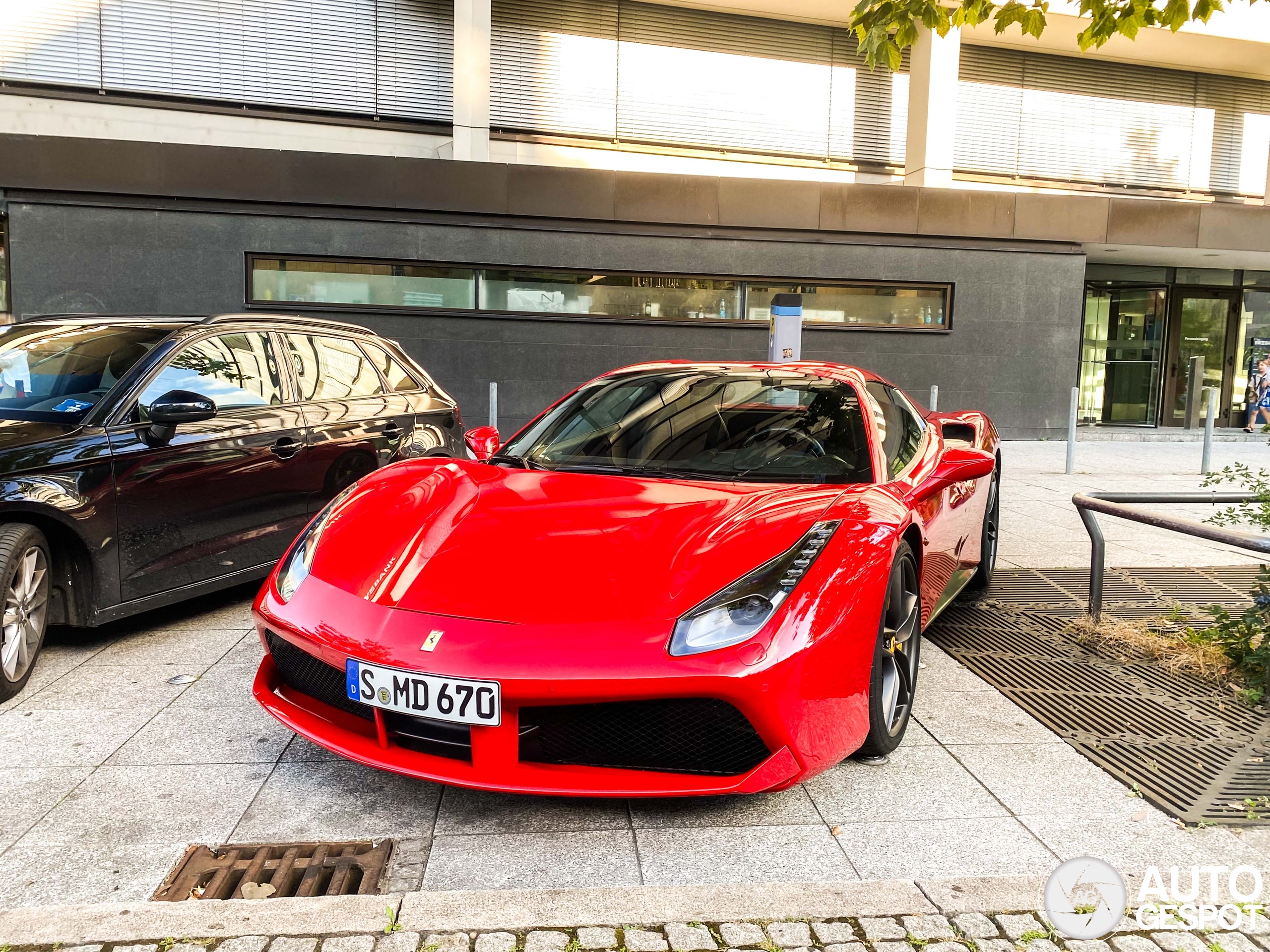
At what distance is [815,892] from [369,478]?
2.22m

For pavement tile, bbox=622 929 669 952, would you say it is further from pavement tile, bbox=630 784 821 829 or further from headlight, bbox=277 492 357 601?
headlight, bbox=277 492 357 601

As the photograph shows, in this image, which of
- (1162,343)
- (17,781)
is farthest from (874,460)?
(1162,343)

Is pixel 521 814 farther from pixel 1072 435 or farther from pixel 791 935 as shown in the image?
pixel 1072 435

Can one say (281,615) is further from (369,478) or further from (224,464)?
(224,464)

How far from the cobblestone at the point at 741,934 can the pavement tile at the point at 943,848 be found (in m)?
0.44

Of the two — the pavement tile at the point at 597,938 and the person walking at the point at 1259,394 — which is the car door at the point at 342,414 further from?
the person walking at the point at 1259,394

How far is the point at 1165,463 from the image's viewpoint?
1219 cm

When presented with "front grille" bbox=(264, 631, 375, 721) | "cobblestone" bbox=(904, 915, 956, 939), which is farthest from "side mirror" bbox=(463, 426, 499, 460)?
"cobblestone" bbox=(904, 915, 956, 939)

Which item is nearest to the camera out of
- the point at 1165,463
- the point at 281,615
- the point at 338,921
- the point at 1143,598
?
the point at 338,921

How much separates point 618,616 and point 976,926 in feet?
3.75

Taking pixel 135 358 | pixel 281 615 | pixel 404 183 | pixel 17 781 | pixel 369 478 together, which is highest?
pixel 404 183

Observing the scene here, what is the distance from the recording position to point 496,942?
2.08m

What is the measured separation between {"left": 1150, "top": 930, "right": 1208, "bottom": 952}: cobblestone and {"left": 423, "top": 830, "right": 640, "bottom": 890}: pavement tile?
1228mm

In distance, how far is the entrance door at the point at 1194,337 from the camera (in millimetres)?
17531
